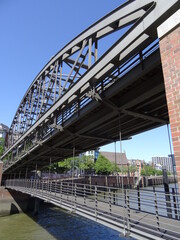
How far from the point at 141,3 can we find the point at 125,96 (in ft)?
12.0

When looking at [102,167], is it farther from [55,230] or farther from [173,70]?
[173,70]

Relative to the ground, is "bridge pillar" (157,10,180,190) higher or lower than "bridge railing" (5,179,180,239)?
higher

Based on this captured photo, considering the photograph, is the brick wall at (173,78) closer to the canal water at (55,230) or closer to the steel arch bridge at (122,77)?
the steel arch bridge at (122,77)

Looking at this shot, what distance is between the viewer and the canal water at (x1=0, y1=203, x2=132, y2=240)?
1327cm

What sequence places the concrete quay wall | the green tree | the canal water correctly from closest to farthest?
the canal water, the concrete quay wall, the green tree

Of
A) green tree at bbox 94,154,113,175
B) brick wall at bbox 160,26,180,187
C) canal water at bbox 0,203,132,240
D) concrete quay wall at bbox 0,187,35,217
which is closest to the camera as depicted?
brick wall at bbox 160,26,180,187

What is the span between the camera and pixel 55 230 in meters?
15.0

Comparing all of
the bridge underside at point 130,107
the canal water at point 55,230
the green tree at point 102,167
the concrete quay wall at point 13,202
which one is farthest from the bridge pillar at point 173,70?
the green tree at point 102,167

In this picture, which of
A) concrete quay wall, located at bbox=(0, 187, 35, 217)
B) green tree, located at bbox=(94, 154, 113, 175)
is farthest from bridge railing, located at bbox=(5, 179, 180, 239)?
green tree, located at bbox=(94, 154, 113, 175)

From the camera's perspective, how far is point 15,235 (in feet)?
45.8

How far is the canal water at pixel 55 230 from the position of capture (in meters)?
13.3

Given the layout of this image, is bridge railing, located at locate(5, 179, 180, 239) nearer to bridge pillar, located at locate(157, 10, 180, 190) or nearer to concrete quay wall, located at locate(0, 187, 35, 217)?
bridge pillar, located at locate(157, 10, 180, 190)

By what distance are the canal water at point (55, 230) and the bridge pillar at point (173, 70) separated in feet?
36.0

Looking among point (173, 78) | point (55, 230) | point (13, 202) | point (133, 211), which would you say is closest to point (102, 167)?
point (13, 202)
